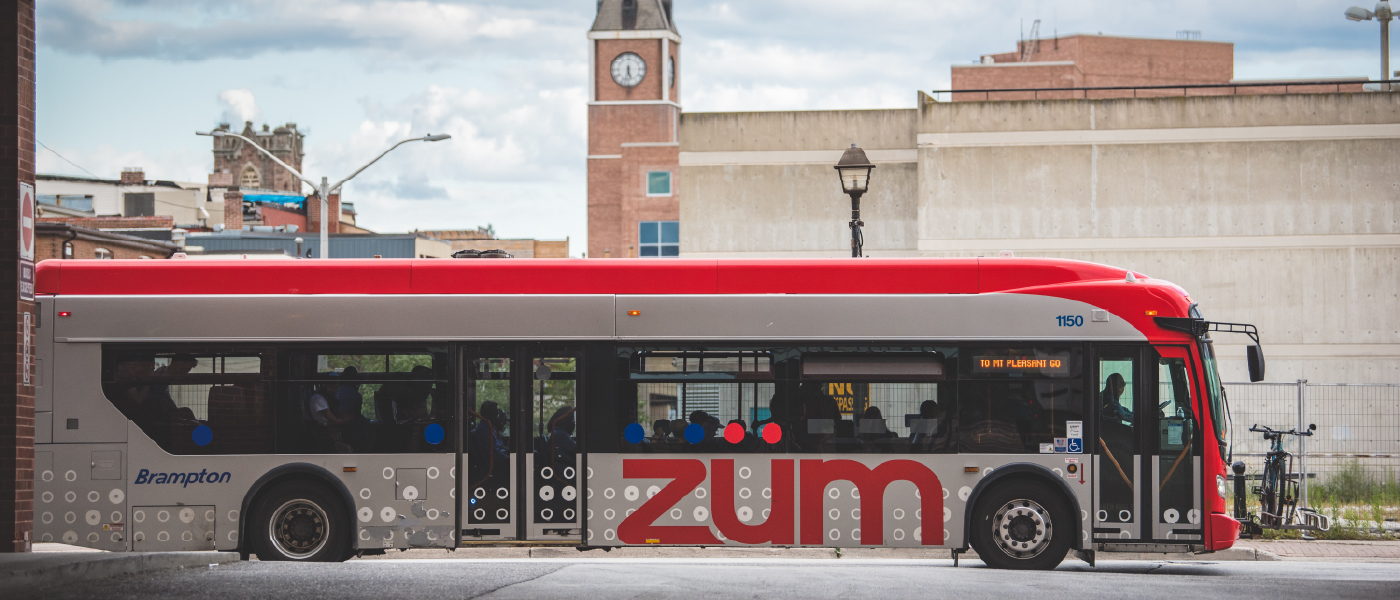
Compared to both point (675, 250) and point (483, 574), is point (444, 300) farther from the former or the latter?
point (675, 250)

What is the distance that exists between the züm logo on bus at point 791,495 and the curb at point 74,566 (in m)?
3.94

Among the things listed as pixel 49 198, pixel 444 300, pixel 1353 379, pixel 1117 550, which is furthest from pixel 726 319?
pixel 49 198

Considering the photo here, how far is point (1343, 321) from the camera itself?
2606 cm

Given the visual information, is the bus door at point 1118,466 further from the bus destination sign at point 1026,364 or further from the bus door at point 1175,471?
the bus destination sign at point 1026,364

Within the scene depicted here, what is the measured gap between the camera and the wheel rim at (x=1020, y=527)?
35.7 feet

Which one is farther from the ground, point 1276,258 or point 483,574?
point 1276,258

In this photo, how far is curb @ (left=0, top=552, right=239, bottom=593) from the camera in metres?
8.17

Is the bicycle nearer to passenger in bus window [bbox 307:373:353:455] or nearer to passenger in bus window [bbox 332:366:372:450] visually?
passenger in bus window [bbox 332:366:372:450]

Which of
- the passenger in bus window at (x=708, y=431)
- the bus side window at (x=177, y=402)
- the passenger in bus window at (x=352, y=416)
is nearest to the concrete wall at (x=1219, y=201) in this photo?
the passenger in bus window at (x=708, y=431)

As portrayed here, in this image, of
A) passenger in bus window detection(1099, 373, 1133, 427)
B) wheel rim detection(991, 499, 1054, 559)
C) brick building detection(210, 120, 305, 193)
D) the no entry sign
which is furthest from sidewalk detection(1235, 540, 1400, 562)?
brick building detection(210, 120, 305, 193)

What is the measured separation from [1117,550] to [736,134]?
19.5 metres

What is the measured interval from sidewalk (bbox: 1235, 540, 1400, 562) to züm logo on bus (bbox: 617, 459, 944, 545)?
5101 millimetres

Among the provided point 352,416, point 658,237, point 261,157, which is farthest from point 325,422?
point 261,157

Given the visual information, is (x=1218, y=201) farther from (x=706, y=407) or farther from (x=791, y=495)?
(x=706, y=407)
